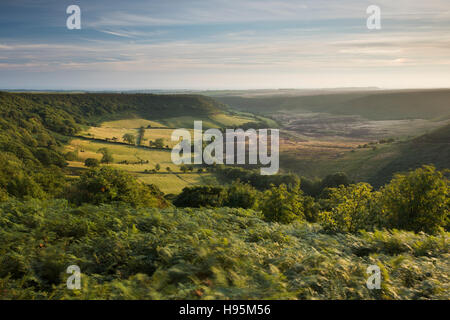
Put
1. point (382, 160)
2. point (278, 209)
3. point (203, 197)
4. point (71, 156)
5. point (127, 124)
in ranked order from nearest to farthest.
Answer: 1. point (278, 209)
2. point (203, 197)
3. point (382, 160)
4. point (71, 156)
5. point (127, 124)

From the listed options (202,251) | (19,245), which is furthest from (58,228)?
(202,251)

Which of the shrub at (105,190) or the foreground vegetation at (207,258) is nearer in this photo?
the foreground vegetation at (207,258)

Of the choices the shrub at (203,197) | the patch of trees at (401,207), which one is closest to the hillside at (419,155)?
the shrub at (203,197)

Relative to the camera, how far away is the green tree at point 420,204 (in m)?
17.0

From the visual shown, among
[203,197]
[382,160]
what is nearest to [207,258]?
[203,197]

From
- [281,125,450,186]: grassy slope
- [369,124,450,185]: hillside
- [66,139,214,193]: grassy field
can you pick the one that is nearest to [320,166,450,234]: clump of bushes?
[66,139,214,193]: grassy field

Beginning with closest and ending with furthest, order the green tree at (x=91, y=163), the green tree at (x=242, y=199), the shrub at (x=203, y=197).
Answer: the green tree at (x=242, y=199), the shrub at (x=203, y=197), the green tree at (x=91, y=163)

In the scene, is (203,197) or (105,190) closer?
(105,190)

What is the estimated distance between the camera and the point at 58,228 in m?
12.6

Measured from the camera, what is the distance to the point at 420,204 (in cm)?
1725

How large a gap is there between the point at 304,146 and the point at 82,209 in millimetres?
134936

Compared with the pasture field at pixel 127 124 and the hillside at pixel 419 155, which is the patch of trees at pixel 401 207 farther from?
the pasture field at pixel 127 124

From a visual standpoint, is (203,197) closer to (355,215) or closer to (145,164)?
(355,215)
